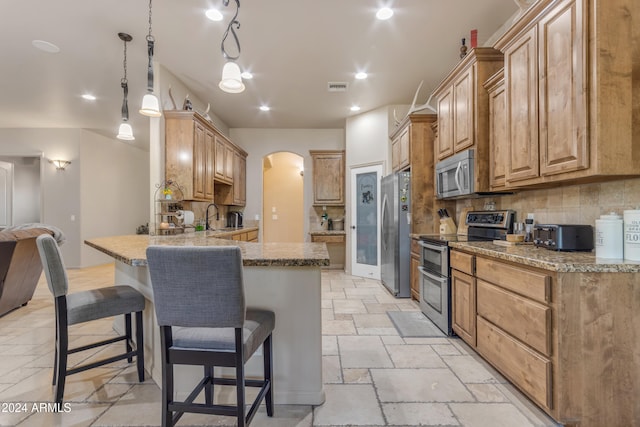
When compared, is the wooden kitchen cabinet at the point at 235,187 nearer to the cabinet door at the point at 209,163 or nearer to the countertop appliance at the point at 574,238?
the cabinet door at the point at 209,163

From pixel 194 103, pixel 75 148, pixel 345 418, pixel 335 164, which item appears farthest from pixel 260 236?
pixel 345 418

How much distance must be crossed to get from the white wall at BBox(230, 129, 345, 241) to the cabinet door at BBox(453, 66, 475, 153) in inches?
137

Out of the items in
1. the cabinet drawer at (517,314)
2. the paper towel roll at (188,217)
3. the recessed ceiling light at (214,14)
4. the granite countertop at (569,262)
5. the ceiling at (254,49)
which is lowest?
the cabinet drawer at (517,314)

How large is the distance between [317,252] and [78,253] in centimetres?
648

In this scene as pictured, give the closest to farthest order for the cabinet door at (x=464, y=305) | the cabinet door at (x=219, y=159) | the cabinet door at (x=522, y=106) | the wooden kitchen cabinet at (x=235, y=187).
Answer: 1. the cabinet door at (x=522, y=106)
2. the cabinet door at (x=464, y=305)
3. the cabinet door at (x=219, y=159)
4. the wooden kitchen cabinet at (x=235, y=187)

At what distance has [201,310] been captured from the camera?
124 cm

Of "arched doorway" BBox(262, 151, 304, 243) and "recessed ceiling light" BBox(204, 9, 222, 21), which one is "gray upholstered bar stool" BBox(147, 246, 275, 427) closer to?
"recessed ceiling light" BBox(204, 9, 222, 21)

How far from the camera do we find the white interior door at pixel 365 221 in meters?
5.10

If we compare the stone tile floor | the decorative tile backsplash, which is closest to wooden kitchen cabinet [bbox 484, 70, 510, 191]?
the decorative tile backsplash

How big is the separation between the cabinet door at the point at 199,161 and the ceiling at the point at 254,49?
2.43 ft

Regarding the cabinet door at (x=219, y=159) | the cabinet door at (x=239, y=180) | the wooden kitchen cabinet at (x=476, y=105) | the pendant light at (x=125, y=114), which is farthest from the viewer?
the cabinet door at (x=239, y=180)

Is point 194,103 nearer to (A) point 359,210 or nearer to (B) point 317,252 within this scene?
(A) point 359,210

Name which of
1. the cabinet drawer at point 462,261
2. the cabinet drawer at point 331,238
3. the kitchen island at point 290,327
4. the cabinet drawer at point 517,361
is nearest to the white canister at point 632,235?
the cabinet drawer at point 517,361

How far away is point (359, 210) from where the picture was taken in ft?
17.5
